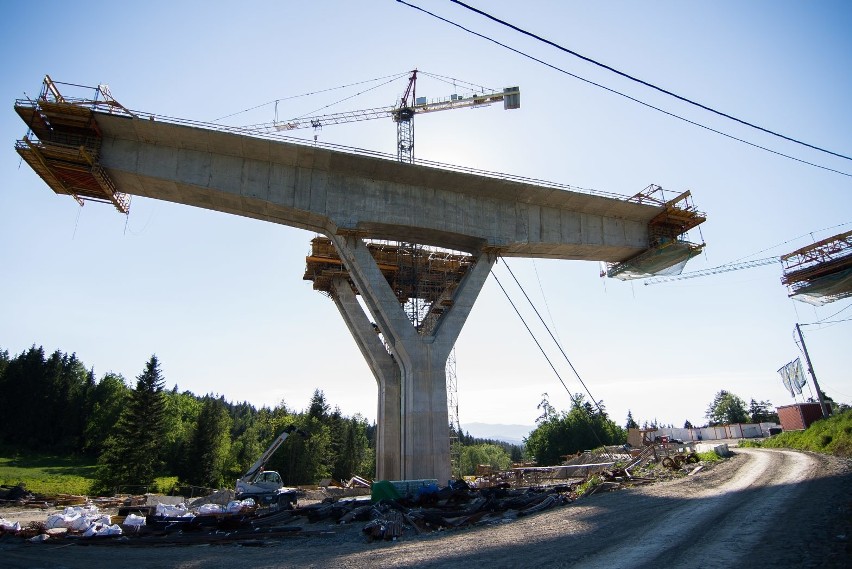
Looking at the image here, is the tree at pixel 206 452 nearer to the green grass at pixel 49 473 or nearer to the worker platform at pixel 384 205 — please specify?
the green grass at pixel 49 473

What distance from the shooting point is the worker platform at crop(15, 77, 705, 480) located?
694 inches

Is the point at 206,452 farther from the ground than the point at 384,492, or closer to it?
farther from the ground

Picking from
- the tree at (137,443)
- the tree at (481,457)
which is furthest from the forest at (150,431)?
the tree at (481,457)

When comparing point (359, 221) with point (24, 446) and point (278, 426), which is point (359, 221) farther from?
point (24, 446)

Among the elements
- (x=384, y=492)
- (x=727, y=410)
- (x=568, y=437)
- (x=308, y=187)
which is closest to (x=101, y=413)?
(x=568, y=437)

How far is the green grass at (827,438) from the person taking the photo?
73.2 feet

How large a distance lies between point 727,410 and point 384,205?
127223mm

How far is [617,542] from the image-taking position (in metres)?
8.94

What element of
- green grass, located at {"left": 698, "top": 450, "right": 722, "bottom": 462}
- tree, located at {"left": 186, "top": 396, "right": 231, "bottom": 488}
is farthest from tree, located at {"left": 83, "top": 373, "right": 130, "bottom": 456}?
green grass, located at {"left": 698, "top": 450, "right": 722, "bottom": 462}

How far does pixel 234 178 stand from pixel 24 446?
80957 millimetres

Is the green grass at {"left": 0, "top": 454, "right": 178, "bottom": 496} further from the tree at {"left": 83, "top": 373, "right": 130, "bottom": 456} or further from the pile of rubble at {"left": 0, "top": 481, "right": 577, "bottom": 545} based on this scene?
the pile of rubble at {"left": 0, "top": 481, "right": 577, "bottom": 545}

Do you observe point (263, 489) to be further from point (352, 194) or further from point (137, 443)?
point (137, 443)

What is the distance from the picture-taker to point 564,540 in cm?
953

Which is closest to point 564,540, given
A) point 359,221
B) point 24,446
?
point 359,221
